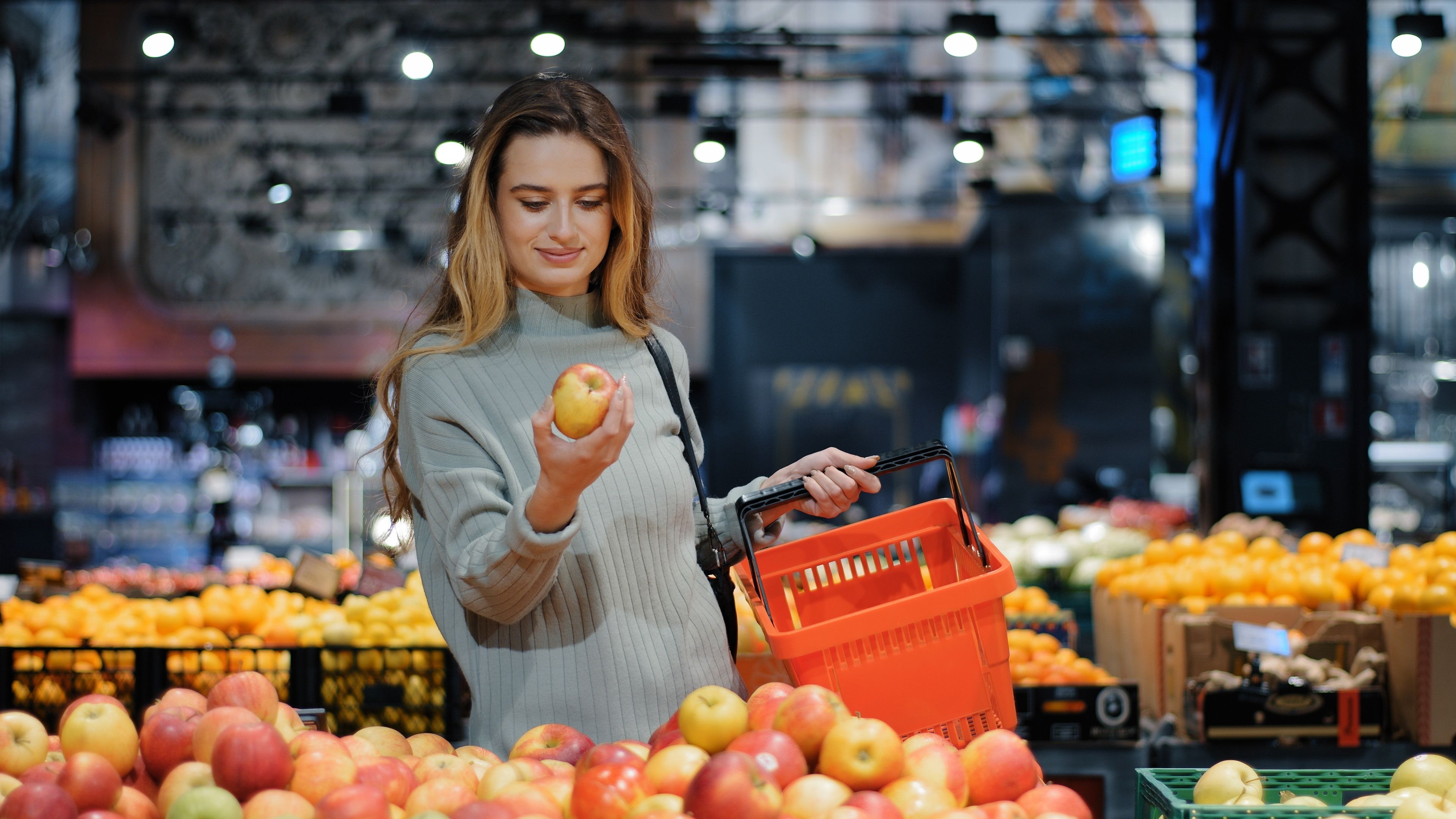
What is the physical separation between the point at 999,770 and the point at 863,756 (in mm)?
183

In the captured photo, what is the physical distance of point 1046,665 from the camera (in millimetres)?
3404

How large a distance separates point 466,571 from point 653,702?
35 centimetres

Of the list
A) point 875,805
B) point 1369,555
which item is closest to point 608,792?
point 875,805

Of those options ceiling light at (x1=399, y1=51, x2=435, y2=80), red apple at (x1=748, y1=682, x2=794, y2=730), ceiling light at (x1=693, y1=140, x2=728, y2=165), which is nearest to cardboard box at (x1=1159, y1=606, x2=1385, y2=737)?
red apple at (x1=748, y1=682, x2=794, y2=730)

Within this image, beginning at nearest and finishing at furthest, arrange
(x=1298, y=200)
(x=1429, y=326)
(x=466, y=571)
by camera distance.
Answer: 1. (x=466, y=571)
2. (x=1298, y=200)
3. (x=1429, y=326)

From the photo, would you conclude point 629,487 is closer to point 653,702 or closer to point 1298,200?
point 653,702

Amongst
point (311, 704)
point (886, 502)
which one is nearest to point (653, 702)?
point (311, 704)

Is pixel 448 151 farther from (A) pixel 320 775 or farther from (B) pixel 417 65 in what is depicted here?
(A) pixel 320 775

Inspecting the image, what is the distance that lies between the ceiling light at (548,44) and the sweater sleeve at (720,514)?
534 centimetres

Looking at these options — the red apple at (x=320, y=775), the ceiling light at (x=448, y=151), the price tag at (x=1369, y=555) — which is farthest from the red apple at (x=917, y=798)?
the ceiling light at (x=448, y=151)

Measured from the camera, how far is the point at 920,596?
1685mm

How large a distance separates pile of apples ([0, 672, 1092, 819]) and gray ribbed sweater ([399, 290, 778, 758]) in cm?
21

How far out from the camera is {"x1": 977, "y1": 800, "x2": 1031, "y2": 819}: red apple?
1.32 meters

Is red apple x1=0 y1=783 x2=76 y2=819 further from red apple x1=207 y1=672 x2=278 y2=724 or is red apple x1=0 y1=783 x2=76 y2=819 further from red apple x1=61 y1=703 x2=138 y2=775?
red apple x1=207 y1=672 x2=278 y2=724
